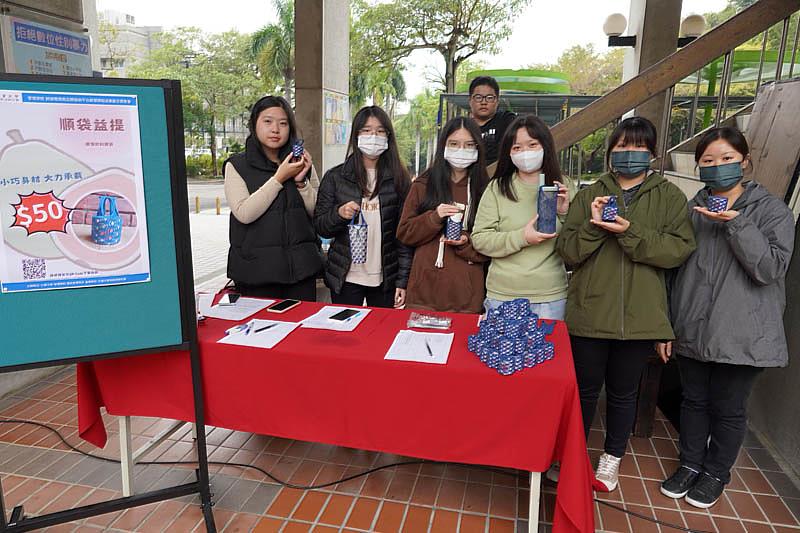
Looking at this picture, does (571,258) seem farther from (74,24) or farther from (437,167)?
(74,24)

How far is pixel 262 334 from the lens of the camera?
234 cm

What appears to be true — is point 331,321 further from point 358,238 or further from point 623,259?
point 623,259

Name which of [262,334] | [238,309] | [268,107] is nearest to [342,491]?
[262,334]

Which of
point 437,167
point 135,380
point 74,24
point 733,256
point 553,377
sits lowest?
point 135,380

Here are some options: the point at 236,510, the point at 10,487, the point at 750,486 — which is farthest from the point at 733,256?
the point at 10,487

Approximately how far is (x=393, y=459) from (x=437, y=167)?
1.54 m

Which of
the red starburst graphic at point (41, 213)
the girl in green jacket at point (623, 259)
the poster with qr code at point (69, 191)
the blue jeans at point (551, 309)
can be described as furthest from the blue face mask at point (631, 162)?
the red starburst graphic at point (41, 213)

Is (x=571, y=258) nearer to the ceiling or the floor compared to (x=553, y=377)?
nearer to the ceiling

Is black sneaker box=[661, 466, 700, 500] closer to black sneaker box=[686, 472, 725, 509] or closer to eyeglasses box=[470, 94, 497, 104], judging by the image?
black sneaker box=[686, 472, 725, 509]

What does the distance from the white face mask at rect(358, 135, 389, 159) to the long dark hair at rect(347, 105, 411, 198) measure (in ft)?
0.12

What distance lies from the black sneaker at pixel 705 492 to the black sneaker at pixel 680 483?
34 mm

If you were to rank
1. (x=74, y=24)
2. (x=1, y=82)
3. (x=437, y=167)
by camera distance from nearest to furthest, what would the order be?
(x=1, y=82) < (x=437, y=167) < (x=74, y=24)

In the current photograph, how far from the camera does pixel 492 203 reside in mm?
2645

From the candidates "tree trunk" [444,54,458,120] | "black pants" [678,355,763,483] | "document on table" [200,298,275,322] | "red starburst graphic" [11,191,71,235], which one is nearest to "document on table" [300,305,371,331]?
"document on table" [200,298,275,322]
